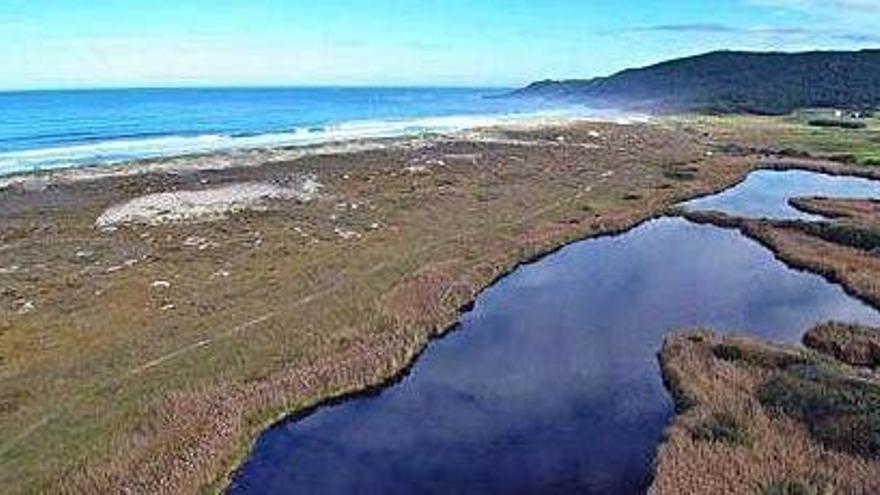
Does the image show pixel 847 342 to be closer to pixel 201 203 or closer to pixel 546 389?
pixel 546 389

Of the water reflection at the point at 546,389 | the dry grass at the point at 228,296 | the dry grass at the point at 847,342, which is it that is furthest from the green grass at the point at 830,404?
the dry grass at the point at 228,296

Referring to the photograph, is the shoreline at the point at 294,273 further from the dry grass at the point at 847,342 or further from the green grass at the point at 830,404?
the dry grass at the point at 847,342

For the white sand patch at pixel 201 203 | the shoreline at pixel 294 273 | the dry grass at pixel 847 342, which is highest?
the dry grass at pixel 847 342

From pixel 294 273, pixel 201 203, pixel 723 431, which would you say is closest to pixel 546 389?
pixel 723 431

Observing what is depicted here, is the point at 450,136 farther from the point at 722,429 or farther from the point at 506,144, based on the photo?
the point at 722,429

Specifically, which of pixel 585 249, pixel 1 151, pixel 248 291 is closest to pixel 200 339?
pixel 248 291

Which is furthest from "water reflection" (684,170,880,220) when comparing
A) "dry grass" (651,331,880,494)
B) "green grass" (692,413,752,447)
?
"green grass" (692,413,752,447)
